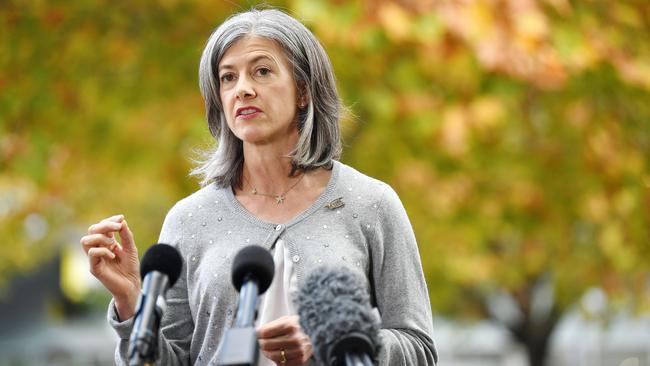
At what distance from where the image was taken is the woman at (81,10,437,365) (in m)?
3.06

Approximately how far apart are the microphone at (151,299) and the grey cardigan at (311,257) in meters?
0.35

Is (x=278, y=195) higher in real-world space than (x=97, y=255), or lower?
higher

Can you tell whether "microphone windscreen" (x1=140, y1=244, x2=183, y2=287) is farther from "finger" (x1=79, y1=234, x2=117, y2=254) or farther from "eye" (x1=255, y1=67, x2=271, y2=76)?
"eye" (x1=255, y1=67, x2=271, y2=76)

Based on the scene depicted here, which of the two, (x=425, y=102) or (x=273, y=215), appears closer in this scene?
(x=273, y=215)

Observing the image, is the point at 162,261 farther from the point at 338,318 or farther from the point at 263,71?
the point at 263,71

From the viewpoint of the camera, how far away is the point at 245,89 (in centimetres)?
306

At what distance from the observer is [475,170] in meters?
11.1

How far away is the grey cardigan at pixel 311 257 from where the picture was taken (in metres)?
3.07

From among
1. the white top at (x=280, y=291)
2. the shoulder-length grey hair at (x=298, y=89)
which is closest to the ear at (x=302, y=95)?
the shoulder-length grey hair at (x=298, y=89)

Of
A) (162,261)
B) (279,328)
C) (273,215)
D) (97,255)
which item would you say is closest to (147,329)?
(162,261)

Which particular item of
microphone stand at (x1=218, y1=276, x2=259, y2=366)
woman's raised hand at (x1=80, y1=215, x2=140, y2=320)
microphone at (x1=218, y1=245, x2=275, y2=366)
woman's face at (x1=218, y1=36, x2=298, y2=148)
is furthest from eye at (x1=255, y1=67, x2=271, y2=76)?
microphone stand at (x1=218, y1=276, x2=259, y2=366)

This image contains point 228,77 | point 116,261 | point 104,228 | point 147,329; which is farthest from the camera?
point 228,77

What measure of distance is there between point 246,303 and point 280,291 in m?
0.58

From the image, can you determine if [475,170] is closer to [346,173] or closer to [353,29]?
[353,29]
